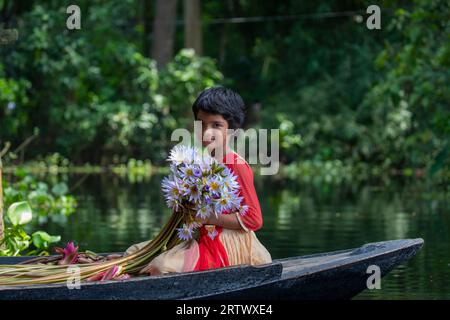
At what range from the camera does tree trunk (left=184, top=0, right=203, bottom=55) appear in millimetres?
35594

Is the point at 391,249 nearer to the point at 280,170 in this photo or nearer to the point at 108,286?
the point at 108,286

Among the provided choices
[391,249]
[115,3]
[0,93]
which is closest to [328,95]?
[115,3]

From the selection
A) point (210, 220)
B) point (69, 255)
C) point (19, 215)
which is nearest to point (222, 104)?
point (210, 220)

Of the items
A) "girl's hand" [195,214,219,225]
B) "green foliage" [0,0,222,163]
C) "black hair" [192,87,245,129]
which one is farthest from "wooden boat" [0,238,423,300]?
"green foliage" [0,0,222,163]

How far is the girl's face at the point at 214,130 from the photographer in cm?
734

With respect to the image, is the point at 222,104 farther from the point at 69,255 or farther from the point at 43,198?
the point at 43,198

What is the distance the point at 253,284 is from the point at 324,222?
25.7 feet

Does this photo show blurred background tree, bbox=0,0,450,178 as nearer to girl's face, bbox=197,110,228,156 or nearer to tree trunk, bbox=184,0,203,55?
tree trunk, bbox=184,0,203,55

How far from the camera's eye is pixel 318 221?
50.2 feet

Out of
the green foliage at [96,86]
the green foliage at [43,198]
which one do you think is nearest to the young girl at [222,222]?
the green foliage at [43,198]

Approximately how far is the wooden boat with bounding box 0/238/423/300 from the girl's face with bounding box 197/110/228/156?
73 centimetres

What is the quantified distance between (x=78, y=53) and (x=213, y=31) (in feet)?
48.5

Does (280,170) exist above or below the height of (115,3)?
below

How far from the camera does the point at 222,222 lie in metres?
7.43
